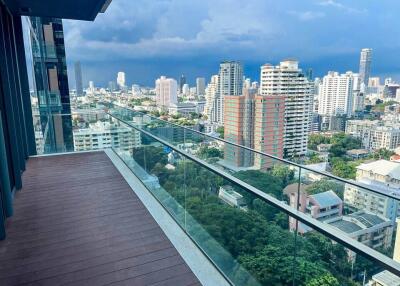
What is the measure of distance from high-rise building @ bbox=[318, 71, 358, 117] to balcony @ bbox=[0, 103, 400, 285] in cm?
2247

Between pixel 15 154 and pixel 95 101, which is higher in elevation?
pixel 95 101

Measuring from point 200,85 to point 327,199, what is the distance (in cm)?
2806

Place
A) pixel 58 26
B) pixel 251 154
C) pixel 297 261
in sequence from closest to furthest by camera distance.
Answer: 1. pixel 297 261
2. pixel 251 154
3. pixel 58 26

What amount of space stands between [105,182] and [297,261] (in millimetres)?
4074

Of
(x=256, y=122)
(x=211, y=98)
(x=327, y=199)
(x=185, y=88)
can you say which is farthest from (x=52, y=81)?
(x=185, y=88)

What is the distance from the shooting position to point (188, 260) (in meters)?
2.73

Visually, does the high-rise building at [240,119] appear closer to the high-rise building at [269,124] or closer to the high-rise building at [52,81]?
the high-rise building at [269,124]

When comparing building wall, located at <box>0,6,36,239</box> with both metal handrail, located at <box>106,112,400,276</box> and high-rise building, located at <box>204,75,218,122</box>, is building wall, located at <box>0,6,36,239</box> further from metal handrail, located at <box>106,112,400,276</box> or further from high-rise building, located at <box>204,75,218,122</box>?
high-rise building, located at <box>204,75,218,122</box>

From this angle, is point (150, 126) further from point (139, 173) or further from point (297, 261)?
point (297, 261)

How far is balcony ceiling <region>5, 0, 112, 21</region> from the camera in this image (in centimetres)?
526

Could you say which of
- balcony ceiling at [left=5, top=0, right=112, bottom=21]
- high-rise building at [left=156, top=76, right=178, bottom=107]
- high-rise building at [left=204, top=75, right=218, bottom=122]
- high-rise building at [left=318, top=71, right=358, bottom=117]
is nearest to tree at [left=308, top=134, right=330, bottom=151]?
high-rise building at [left=204, top=75, right=218, bottom=122]

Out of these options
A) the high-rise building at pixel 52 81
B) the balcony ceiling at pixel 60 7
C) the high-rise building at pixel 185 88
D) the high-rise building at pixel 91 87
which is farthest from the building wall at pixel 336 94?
the balcony ceiling at pixel 60 7

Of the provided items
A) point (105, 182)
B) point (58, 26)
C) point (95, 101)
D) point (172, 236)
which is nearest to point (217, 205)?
point (172, 236)

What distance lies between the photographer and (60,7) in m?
5.66
